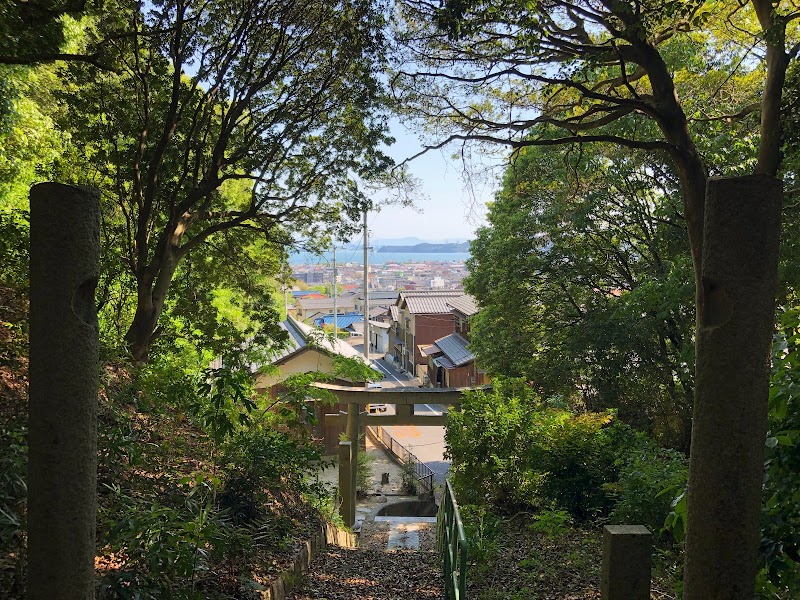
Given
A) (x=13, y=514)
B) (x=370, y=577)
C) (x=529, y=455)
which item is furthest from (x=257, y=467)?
(x=529, y=455)

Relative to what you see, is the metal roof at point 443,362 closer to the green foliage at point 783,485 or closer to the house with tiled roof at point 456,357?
the house with tiled roof at point 456,357

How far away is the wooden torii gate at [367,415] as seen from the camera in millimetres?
11336

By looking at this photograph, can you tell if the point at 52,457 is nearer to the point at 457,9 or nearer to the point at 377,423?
the point at 457,9

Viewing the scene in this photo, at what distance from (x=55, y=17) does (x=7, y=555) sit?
573cm

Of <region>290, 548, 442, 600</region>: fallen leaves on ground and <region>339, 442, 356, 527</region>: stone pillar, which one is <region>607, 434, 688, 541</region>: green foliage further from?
<region>339, 442, 356, 527</region>: stone pillar

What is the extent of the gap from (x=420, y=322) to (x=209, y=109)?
27.1 meters

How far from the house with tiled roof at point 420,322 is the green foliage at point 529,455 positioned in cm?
2433

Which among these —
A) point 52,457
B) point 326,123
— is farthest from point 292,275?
point 52,457

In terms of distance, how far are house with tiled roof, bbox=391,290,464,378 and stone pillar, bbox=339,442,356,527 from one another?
840 inches

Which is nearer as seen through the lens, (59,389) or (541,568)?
(59,389)

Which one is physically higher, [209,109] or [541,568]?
[209,109]

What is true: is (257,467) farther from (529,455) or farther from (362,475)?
(362,475)

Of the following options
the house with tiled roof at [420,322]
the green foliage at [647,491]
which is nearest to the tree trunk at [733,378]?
the green foliage at [647,491]

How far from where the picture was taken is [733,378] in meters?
2.09
